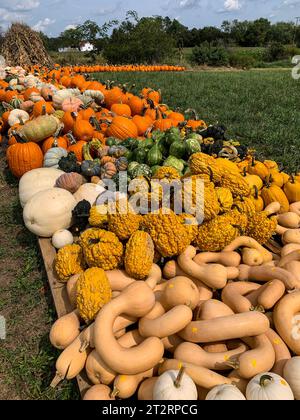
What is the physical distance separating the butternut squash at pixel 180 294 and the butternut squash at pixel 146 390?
1.74 feet

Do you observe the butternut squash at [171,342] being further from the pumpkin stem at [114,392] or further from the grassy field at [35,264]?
the grassy field at [35,264]

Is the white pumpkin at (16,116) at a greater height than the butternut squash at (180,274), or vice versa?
the white pumpkin at (16,116)

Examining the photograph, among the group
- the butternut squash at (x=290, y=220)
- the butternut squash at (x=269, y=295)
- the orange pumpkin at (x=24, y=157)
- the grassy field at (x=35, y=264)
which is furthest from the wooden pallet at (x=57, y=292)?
the butternut squash at (x=290, y=220)

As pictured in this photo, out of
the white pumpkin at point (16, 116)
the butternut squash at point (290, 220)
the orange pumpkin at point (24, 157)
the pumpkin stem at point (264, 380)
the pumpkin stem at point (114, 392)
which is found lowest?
the pumpkin stem at point (114, 392)

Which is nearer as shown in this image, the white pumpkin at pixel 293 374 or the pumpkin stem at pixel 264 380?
the pumpkin stem at pixel 264 380

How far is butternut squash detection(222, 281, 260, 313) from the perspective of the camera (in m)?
2.51

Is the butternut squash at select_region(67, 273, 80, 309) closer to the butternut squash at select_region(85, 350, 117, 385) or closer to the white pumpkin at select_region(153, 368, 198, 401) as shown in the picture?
the butternut squash at select_region(85, 350, 117, 385)

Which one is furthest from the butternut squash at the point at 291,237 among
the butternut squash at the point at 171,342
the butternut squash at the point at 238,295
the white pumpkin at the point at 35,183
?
the white pumpkin at the point at 35,183

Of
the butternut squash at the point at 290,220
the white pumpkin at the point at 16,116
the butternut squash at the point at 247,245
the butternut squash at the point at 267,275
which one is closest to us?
the butternut squash at the point at 267,275

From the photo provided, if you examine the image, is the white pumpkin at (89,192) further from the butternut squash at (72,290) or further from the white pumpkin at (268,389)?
the white pumpkin at (268,389)

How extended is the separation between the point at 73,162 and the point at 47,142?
106 cm

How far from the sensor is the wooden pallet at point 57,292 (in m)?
2.27

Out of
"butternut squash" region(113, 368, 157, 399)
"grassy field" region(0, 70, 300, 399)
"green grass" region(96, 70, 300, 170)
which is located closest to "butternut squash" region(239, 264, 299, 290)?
"butternut squash" region(113, 368, 157, 399)

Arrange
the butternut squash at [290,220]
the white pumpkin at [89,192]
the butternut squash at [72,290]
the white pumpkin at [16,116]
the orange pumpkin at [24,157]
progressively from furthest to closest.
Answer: the white pumpkin at [16,116], the orange pumpkin at [24,157], the white pumpkin at [89,192], the butternut squash at [290,220], the butternut squash at [72,290]
